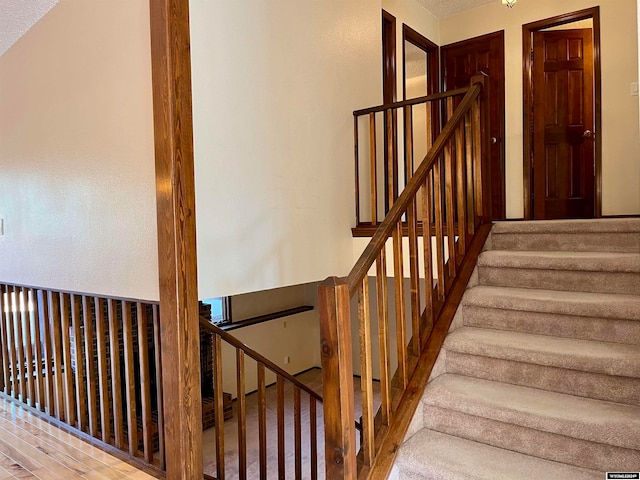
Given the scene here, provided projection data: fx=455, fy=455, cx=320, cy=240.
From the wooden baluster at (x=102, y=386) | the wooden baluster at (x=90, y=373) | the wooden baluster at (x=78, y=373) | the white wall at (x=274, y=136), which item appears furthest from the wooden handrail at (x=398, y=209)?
the wooden baluster at (x=78, y=373)

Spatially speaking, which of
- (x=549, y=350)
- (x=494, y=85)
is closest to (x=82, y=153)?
(x=549, y=350)

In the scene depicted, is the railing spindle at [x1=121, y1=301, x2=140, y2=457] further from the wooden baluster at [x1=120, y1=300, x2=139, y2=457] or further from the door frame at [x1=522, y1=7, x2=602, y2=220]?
the door frame at [x1=522, y1=7, x2=602, y2=220]

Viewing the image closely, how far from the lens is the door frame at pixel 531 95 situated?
4.14 metres

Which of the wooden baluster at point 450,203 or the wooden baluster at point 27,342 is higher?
the wooden baluster at point 450,203

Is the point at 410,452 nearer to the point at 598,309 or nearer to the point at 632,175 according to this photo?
the point at 598,309

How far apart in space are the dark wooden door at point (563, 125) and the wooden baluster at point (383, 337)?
10.8ft

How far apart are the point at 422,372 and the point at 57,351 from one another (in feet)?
7.78

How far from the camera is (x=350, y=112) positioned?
341 cm

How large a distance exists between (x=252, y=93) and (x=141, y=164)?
0.77 m

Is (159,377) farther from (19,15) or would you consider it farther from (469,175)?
(19,15)

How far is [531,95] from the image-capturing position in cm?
452

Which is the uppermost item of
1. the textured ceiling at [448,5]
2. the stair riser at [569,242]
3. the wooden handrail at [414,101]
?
the textured ceiling at [448,5]

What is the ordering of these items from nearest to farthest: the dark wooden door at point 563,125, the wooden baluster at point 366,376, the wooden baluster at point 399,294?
the wooden baluster at point 366,376 < the wooden baluster at point 399,294 < the dark wooden door at point 563,125

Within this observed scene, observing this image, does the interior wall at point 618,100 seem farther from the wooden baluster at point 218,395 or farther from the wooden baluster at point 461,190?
the wooden baluster at point 218,395
